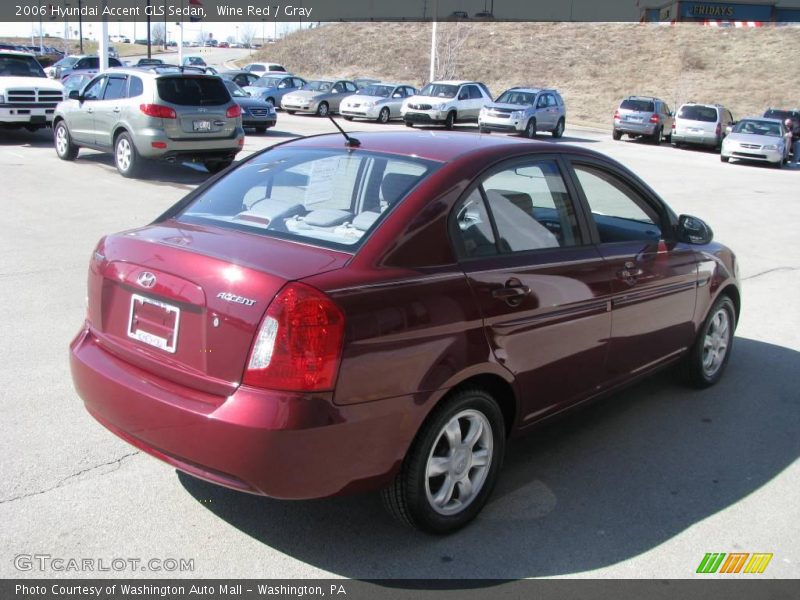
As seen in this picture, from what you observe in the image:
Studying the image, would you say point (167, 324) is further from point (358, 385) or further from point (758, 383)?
point (758, 383)

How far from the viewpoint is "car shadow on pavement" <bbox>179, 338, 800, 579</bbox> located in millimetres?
3418

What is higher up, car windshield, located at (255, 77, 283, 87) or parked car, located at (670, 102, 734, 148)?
car windshield, located at (255, 77, 283, 87)

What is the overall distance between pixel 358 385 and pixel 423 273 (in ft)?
1.92

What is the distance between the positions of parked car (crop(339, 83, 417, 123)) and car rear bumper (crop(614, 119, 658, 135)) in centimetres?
833

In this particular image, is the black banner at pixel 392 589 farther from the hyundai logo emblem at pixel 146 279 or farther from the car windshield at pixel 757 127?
the car windshield at pixel 757 127

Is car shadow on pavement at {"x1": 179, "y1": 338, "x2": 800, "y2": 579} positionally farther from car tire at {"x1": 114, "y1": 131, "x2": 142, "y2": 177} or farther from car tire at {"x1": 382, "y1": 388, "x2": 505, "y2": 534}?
car tire at {"x1": 114, "y1": 131, "x2": 142, "y2": 177}

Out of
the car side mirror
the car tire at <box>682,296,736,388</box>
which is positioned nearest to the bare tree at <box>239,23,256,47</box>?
the car tire at <box>682,296,736,388</box>

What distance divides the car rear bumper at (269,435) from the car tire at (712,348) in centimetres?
291

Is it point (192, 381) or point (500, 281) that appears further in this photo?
point (500, 281)

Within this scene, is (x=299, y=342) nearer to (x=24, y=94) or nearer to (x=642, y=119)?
(x=24, y=94)

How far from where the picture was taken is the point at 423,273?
335 centimetres

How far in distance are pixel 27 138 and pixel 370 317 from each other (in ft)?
63.3

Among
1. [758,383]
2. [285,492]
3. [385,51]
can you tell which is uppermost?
[385,51]

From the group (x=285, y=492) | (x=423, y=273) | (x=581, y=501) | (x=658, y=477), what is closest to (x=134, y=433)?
(x=285, y=492)
